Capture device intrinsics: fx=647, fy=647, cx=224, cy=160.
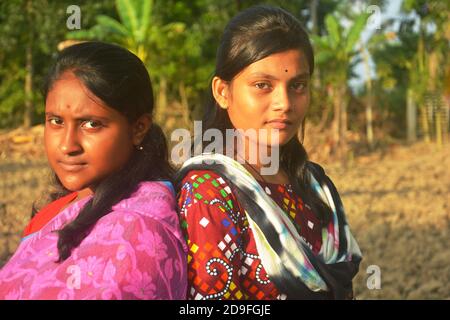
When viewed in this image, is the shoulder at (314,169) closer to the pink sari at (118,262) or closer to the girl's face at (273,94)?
the girl's face at (273,94)

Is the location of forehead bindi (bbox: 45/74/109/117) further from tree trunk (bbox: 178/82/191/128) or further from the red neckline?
tree trunk (bbox: 178/82/191/128)

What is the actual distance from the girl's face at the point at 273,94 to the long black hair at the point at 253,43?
23 millimetres

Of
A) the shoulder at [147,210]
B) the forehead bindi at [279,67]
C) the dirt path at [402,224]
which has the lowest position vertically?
the dirt path at [402,224]

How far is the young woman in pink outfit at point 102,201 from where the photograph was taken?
148 cm

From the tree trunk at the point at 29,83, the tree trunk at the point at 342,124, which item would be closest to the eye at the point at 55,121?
the tree trunk at the point at 342,124

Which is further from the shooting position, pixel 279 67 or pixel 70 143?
pixel 279 67

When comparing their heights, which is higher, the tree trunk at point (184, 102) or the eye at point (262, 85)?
the tree trunk at point (184, 102)

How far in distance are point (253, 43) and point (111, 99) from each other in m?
0.42

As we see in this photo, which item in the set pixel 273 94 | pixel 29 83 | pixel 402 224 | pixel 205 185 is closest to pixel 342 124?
pixel 402 224

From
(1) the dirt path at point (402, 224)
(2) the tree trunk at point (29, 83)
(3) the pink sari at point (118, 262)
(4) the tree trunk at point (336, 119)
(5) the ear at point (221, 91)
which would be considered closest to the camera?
(3) the pink sari at point (118, 262)

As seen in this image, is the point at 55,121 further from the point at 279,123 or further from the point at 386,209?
the point at 386,209

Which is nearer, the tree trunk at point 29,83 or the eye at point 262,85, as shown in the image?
the eye at point 262,85

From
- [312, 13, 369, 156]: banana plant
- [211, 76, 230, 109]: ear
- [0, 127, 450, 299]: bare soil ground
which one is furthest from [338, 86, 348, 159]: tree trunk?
[211, 76, 230, 109]: ear

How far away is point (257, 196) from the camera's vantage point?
1.71 meters
